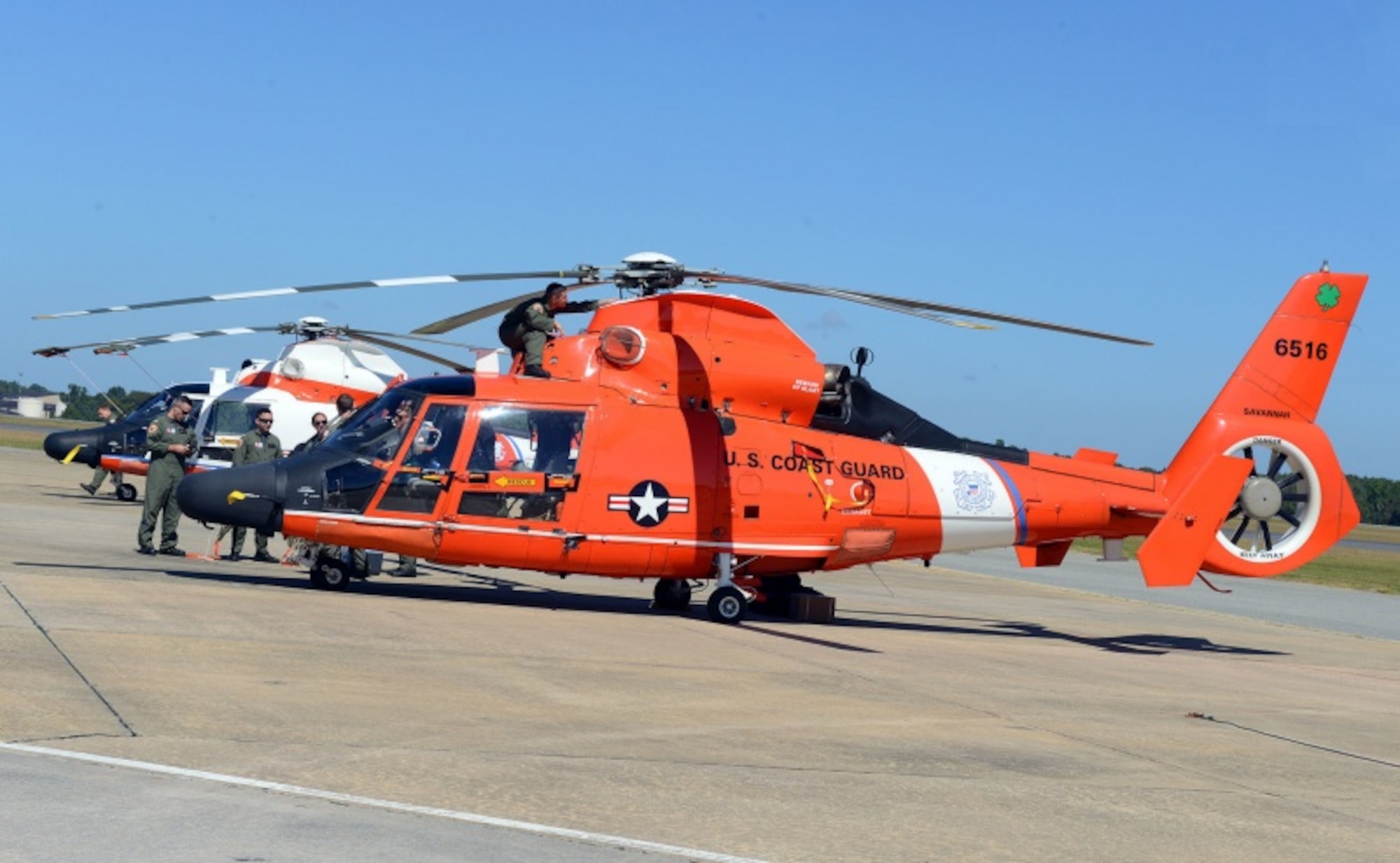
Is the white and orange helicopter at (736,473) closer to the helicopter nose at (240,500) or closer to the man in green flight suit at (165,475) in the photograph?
the helicopter nose at (240,500)

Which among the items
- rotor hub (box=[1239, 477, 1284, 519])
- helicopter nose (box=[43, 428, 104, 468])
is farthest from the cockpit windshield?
helicopter nose (box=[43, 428, 104, 468])

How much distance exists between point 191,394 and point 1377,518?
12616 centimetres

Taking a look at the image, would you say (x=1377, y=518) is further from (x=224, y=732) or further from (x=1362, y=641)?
(x=224, y=732)

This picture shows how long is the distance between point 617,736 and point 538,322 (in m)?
8.20

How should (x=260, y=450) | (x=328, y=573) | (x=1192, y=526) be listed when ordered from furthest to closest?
(x=260, y=450)
(x=1192, y=526)
(x=328, y=573)

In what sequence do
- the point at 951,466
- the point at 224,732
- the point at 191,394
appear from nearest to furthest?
the point at 224,732 < the point at 951,466 < the point at 191,394

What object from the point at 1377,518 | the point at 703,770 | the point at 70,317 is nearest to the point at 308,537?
the point at 70,317

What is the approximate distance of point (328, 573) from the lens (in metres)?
15.7

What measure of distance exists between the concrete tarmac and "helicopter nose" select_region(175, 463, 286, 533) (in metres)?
0.68

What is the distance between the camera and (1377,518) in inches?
5359

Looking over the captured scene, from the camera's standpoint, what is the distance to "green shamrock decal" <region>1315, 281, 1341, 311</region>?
17453mm

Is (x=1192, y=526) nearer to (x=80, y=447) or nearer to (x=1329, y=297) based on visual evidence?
(x=1329, y=297)

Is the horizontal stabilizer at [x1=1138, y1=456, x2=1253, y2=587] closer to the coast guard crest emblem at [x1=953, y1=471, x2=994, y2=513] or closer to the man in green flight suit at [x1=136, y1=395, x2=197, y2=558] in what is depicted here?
the coast guard crest emblem at [x1=953, y1=471, x2=994, y2=513]

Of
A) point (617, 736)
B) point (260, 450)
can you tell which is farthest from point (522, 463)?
point (617, 736)
